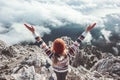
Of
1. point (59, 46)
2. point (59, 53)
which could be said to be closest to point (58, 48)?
point (59, 46)

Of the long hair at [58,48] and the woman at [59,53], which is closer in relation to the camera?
the long hair at [58,48]

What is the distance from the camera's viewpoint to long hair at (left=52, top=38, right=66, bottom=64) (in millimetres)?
14828

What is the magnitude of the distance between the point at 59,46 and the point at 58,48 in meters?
0.12

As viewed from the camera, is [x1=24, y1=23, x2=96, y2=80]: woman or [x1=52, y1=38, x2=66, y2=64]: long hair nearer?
[x1=52, y1=38, x2=66, y2=64]: long hair

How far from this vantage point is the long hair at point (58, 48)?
48.6 ft

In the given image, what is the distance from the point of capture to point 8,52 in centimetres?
9575

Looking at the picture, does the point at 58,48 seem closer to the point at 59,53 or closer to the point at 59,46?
the point at 59,46

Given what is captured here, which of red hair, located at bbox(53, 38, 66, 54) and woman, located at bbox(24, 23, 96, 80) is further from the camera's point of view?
woman, located at bbox(24, 23, 96, 80)

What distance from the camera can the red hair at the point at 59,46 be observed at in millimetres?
14820

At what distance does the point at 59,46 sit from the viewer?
1491 centimetres

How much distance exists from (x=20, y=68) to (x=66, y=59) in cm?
1989

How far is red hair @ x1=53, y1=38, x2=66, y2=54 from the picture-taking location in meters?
14.8

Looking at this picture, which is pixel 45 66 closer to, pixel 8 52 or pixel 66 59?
pixel 66 59

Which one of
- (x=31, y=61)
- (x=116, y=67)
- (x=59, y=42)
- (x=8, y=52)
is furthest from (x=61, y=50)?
(x=8, y=52)
